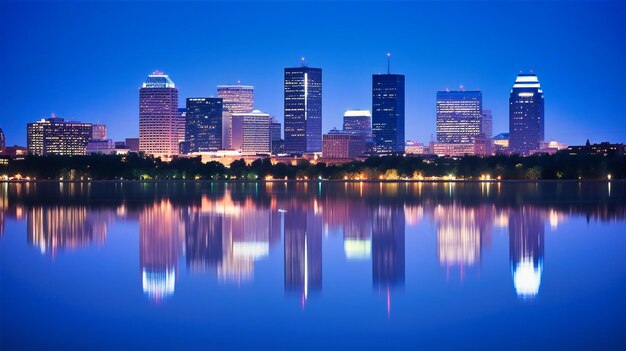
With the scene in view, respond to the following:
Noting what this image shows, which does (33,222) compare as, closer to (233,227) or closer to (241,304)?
(233,227)

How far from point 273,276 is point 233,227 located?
15513 millimetres

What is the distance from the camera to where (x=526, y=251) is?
2869cm

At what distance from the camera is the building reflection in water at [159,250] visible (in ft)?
69.8

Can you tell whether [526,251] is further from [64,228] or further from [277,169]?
[277,169]

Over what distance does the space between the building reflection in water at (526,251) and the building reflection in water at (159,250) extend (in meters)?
9.29

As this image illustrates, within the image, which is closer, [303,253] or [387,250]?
[303,253]

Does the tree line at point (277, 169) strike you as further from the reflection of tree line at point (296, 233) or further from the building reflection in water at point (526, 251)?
the building reflection in water at point (526, 251)

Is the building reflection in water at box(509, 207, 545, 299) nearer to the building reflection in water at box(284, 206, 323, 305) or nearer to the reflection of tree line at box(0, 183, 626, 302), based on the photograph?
the reflection of tree line at box(0, 183, 626, 302)

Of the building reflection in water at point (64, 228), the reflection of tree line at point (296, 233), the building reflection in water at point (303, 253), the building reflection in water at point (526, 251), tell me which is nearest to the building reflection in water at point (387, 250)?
the reflection of tree line at point (296, 233)

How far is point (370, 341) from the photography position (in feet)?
50.2

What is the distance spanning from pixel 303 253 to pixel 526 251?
796 centimetres

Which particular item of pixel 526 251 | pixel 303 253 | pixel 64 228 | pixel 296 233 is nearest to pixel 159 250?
pixel 303 253

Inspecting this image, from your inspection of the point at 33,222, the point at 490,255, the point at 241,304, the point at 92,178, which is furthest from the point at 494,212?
the point at 92,178

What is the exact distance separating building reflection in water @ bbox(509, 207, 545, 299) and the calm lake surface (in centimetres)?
7
